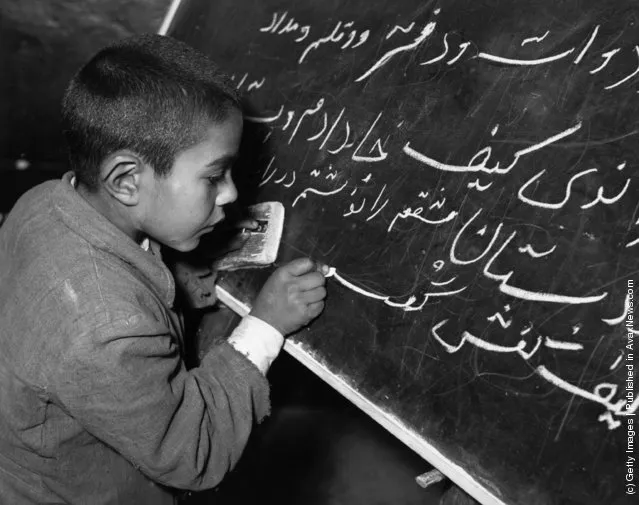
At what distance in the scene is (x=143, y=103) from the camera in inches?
34.3

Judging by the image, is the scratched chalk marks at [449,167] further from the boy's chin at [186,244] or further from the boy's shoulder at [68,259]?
the boy's shoulder at [68,259]

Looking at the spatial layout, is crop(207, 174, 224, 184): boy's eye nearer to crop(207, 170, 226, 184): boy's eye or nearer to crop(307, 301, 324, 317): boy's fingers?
crop(207, 170, 226, 184): boy's eye

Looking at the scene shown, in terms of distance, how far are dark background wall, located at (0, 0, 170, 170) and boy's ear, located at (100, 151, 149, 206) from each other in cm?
138

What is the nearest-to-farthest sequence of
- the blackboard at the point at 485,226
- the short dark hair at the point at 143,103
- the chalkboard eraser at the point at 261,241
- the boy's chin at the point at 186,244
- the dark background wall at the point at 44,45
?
the blackboard at the point at 485,226 → the short dark hair at the point at 143,103 → the boy's chin at the point at 186,244 → the chalkboard eraser at the point at 261,241 → the dark background wall at the point at 44,45

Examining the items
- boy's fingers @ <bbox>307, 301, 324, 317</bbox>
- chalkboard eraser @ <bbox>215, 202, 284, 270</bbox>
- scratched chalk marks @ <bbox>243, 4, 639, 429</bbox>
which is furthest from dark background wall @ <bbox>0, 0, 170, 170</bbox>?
boy's fingers @ <bbox>307, 301, 324, 317</bbox>

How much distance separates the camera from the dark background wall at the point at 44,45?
2.05 meters

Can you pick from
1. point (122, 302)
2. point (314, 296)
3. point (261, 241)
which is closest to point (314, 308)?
point (314, 296)

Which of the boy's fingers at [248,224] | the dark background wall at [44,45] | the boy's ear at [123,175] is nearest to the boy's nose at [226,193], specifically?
the boy's ear at [123,175]

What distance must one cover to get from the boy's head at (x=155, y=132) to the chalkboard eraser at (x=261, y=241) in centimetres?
20

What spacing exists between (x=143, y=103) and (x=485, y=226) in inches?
19.9

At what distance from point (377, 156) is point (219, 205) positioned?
274 millimetres

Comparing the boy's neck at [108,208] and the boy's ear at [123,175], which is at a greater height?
the boy's ear at [123,175]

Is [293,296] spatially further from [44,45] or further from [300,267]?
[44,45]

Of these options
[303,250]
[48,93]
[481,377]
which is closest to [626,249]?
[481,377]
